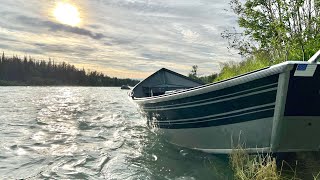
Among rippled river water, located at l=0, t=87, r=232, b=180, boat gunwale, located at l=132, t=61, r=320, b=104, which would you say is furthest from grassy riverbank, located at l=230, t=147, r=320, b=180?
boat gunwale, located at l=132, t=61, r=320, b=104

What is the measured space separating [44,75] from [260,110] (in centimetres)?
14496

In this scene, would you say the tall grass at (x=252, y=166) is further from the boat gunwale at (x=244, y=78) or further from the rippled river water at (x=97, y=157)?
the boat gunwale at (x=244, y=78)

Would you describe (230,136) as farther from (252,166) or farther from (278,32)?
(278,32)

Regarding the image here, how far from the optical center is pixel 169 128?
275 inches

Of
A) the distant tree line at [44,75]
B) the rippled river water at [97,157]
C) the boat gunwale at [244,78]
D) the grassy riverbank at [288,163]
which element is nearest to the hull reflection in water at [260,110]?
the boat gunwale at [244,78]

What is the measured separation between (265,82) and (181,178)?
7.20ft

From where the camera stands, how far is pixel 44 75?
13762cm

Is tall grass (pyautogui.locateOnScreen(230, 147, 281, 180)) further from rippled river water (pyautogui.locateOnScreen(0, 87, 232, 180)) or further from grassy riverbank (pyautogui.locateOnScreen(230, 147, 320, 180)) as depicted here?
rippled river water (pyautogui.locateOnScreen(0, 87, 232, 180))

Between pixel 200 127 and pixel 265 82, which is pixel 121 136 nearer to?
pixel 200 127

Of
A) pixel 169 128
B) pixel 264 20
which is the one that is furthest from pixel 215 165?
pixel 264 20

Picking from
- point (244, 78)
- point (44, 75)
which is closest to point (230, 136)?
point (244, 78)

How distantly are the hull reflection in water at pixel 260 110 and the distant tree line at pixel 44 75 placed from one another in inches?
4778

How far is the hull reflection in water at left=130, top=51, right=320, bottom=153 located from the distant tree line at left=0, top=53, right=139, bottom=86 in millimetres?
121367

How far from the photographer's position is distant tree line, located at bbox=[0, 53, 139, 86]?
121938 mm
